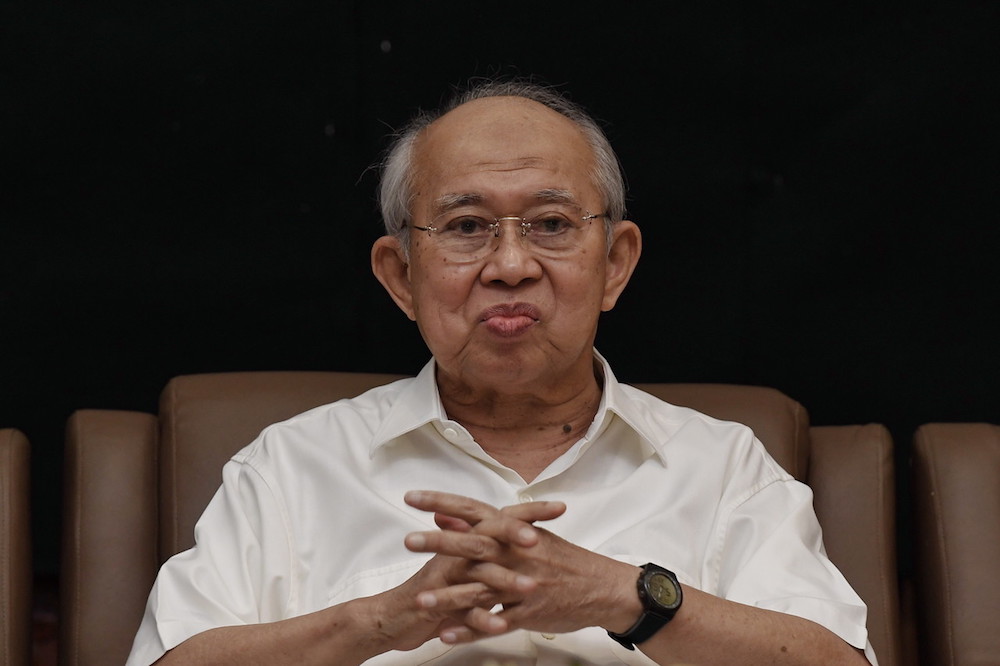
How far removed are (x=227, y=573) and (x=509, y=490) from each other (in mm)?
495

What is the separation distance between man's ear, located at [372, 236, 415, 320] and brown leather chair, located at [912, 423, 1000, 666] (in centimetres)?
101

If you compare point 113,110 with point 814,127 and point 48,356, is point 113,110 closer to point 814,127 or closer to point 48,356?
point 48,356

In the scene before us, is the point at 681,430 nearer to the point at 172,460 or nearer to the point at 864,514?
the point at 864,514

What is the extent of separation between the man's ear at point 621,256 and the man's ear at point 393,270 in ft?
1.23

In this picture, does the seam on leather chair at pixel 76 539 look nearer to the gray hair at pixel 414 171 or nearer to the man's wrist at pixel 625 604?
the gray hair at pixel 414 171

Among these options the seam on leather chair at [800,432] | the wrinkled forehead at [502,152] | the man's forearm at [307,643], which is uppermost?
the wrinkled forehead at [502,152]

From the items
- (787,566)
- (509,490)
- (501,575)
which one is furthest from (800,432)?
(501,575)

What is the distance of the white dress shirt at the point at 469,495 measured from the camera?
2.19 m

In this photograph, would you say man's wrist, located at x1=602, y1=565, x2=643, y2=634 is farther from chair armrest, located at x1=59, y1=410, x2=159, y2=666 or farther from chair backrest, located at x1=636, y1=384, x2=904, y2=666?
chair armrest, located at x1=59, y1=410, x2=159, y2=666

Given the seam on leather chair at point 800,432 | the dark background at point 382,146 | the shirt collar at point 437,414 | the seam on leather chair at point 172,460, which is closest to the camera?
the shirt collar at point 437,414

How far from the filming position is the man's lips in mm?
2291

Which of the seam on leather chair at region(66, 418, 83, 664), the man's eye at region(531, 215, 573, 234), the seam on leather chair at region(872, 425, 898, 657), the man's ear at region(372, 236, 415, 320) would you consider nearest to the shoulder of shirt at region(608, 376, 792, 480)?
the seam on leather chair at region(872, 425, 898, 657)

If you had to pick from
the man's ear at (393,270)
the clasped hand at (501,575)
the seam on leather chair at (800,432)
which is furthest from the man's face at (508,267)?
the seam on leather chair at (800,432)

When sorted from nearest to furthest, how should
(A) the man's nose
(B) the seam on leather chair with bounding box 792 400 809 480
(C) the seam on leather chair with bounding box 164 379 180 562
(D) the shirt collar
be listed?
(A) the man's nose
(D) the shirt collar
(C) the seam on leather chair with bounding box 164 379 180 562
(B) the seam on leather chair with bounding box 792 400 809 480
